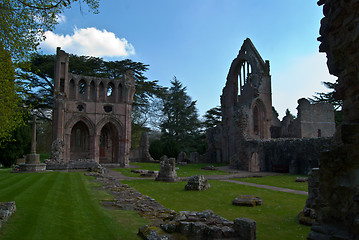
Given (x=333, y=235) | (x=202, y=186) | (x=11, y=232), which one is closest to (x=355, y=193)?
(x=333, y=235)

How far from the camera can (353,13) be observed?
12.1ft

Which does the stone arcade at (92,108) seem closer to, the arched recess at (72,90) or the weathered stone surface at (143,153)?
the arched recess at (72,90)

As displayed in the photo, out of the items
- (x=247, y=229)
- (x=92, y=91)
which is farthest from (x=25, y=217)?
(x=92, y=91)

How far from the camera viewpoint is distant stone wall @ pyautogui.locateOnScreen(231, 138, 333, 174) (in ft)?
64.5

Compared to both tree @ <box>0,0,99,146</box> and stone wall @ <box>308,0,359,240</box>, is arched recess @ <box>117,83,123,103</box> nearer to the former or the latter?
tree @ <box>0,0,99,146</box>

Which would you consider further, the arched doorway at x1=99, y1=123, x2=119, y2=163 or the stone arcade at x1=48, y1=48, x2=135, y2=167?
the arched doorway at x1=99, y1=123, x2=119, y2=163

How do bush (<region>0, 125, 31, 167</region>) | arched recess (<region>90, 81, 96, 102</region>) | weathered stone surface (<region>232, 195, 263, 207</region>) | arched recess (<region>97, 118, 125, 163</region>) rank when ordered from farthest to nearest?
1. arched recess (<region>97, 118, 125, 163</region>)
2. arched recess (<region>90, 81, 96, 102</region>)
3. bush (<region>0, 125, 31, 167</region>)
4. weathered stone surface (<region>232, 195, 263, 207</region>)

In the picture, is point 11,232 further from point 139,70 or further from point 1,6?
point 139,70

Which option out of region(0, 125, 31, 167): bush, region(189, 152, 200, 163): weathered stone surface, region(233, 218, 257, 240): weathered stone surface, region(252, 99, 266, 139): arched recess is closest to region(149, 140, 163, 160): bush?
region(189, 152, 200, 163): weathered stone surface

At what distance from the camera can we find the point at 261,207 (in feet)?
27.0

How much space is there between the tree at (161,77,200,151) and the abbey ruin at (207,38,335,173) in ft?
16.8

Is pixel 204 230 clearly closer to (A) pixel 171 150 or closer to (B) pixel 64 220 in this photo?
(B) pixel 64 220

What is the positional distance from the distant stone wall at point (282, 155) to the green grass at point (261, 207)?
394 inches

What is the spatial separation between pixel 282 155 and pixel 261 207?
1524cm
